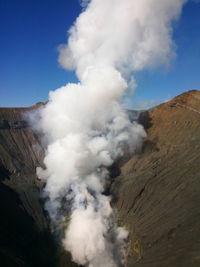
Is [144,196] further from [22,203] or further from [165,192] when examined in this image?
[22,203]

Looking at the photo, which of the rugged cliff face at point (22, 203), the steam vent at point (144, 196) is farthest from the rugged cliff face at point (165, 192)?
the rugged cliff face at point (22, 203)

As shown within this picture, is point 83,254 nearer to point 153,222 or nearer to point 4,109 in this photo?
point 153,222

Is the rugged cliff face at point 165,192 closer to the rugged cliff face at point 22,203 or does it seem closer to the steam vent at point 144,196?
the steam vent at point 144,196

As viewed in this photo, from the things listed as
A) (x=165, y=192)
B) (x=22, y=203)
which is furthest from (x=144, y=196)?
(x=22, y=203)

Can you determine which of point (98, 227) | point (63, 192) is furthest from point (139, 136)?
point (98, 227)

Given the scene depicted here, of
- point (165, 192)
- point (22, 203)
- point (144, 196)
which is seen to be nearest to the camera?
point (165, 192)

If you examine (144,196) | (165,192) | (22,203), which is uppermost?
(22,203)

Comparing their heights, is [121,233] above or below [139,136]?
below
